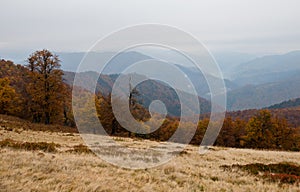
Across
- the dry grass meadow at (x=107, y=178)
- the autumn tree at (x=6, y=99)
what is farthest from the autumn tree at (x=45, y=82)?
the dry grass meadow at (x=107, y=178)

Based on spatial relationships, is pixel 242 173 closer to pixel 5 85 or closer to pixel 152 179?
pixel 152 179

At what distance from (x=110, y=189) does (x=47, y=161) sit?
4412 millimetres

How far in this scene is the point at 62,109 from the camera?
178 feet

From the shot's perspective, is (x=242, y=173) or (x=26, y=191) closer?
(x=26, y=191)

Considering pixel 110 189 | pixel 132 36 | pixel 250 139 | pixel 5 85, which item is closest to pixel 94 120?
pixel 5 85

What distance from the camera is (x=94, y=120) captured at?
59375 mm

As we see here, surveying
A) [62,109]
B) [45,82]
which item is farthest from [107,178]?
[62,109]

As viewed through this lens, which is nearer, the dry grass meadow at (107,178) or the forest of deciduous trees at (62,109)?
the dry grass meadow at (107,178)

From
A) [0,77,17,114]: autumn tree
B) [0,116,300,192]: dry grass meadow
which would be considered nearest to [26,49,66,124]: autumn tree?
[0,77,17,114]: autumn tree

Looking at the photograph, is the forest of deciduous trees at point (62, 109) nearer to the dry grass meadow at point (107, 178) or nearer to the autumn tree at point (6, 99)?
the autumn tree at point (6, 99)

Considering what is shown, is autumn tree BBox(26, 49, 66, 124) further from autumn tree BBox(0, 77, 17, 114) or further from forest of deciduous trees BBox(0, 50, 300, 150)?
autumn tree BBox(0, 77, 17, 114)

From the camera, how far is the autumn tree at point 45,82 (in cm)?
4859

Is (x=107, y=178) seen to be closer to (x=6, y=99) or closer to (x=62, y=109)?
(x=62, y=109)

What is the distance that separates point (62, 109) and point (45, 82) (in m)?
7.32
